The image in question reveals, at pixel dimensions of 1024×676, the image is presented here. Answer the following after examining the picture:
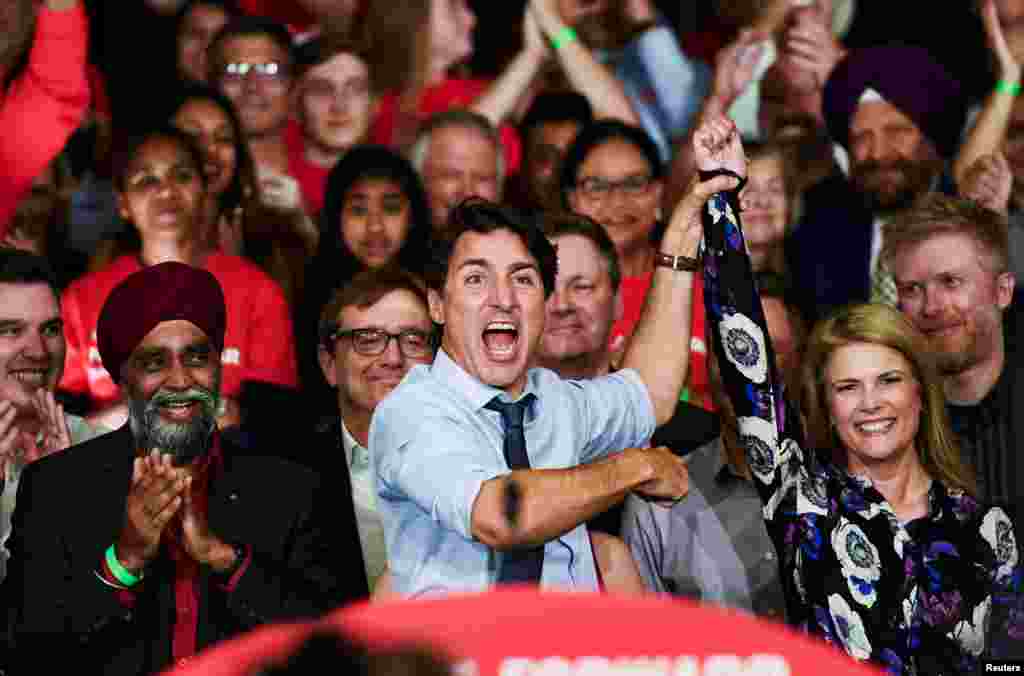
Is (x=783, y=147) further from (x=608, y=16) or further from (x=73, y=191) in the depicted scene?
(x=73, y=191)

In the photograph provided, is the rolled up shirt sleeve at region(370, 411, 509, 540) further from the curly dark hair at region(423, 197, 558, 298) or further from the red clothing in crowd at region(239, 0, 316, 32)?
the red clothing in crowd at region(239, 0, 316, 32)

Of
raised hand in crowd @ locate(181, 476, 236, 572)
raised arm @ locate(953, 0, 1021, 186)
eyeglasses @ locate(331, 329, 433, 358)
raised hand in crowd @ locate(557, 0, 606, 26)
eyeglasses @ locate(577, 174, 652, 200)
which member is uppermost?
raised hand in crowd @ locate(557, 0, 606, 26)

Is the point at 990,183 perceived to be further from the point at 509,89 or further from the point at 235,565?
the point at 235,565

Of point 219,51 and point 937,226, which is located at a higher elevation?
point 219,51

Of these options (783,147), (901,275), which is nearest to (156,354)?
(901,275)

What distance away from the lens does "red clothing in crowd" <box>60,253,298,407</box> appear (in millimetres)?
5168

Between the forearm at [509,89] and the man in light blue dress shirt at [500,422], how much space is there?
277cm

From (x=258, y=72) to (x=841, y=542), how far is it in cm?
319

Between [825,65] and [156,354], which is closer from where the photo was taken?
[156,354]

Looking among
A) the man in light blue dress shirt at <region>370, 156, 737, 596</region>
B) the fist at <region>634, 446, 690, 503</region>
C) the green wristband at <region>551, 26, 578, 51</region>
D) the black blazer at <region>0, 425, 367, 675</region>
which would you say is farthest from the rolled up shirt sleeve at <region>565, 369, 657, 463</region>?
the green wristband at <region>551, 26, 578, 51</region>

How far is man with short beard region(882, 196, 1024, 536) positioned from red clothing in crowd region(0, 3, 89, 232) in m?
2.45

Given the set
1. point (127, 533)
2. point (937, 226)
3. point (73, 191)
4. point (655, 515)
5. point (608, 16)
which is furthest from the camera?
point (608, 16)

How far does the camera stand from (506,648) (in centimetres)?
165

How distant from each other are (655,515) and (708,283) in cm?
81
